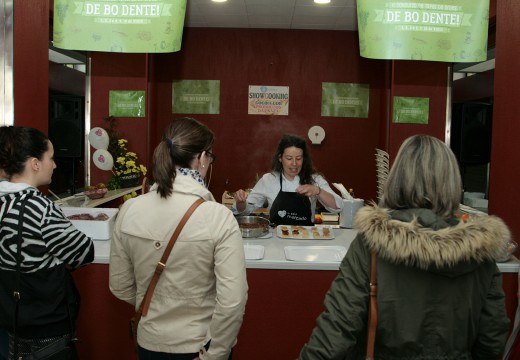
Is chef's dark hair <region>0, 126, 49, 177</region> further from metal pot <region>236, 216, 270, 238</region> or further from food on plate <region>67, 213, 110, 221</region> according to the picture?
metal pot <region>236, 216, 270, 238</region>

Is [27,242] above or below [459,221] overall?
below

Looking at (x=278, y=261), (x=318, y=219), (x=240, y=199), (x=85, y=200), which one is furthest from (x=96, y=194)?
(x=278, y=261)

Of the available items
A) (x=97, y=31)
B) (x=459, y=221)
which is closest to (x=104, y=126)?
(x=97, y=31)

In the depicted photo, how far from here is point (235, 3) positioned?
563cm

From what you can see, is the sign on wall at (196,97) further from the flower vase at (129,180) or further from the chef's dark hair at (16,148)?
the chef's dark hair at (16,148)

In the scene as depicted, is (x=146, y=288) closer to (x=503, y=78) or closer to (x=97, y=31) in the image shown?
(x=97, y=31)

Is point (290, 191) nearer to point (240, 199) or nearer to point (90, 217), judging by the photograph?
point (240, 199)

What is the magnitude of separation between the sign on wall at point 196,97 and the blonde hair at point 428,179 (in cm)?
556

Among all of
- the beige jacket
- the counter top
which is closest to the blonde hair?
the beige jacket

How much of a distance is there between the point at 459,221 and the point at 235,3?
186 inches

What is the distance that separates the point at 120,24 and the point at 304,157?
1746 mm

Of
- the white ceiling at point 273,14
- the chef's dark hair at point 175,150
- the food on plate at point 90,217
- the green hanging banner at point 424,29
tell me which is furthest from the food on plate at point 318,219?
the white ceiling at point 273,14

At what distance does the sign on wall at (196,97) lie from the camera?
22.5 feet

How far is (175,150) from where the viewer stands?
1695 millimetres
